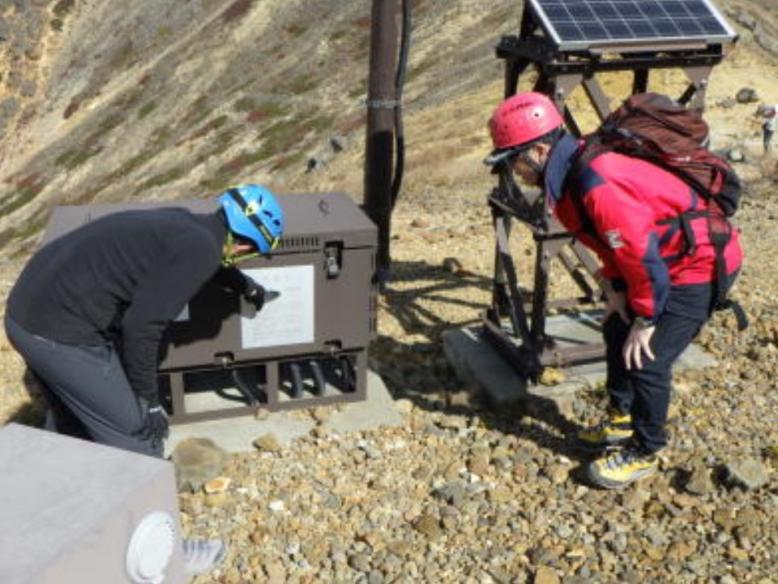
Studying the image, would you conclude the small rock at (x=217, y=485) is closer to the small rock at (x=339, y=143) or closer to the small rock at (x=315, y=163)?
the small rock at (x=315, y=163)

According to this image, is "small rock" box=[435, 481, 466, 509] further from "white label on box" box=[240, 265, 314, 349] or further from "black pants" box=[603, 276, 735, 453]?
"white label on box" box=[240, 265, 314, 349]

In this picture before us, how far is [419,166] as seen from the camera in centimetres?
1537

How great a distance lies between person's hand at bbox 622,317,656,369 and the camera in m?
4.59

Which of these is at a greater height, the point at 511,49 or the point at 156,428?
the point at 511,49

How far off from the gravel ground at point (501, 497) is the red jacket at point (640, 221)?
139 centimetres

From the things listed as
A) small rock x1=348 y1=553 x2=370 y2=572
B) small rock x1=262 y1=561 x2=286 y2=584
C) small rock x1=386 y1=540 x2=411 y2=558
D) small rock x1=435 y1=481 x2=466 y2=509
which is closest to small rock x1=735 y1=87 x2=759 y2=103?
small rock x1=435 y1=481 x2=466 y2=509

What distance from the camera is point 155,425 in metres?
4.88

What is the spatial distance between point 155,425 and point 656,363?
294cm

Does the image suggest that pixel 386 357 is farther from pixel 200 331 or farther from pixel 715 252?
pixel 715 252

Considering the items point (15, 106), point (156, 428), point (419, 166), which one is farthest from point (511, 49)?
point (15, 106)

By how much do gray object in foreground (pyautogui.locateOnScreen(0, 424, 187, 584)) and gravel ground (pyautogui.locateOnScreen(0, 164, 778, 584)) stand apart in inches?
56.3

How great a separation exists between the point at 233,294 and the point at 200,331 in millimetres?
368

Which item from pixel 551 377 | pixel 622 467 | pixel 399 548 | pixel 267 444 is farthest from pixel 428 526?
pixel 551 377

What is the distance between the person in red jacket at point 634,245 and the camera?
432 cm
